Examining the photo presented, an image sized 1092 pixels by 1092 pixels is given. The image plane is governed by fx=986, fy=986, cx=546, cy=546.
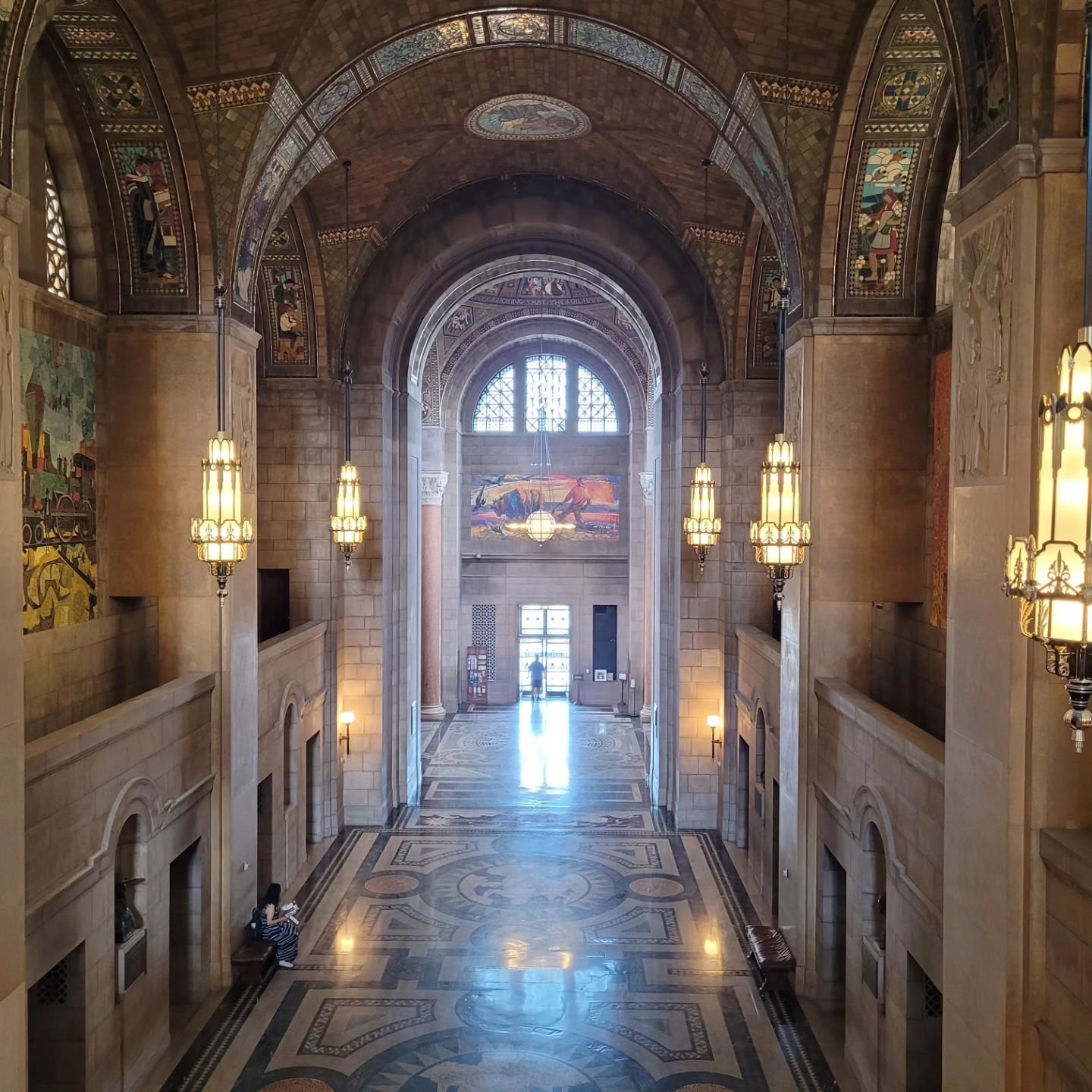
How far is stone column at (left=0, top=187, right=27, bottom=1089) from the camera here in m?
6.12

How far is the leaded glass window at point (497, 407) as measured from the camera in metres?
29.0

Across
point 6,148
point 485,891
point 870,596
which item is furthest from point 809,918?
point 6,148

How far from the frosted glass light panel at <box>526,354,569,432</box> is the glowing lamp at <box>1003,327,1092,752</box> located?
25655 mm

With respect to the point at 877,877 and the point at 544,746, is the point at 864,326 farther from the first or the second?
the point at 544,746

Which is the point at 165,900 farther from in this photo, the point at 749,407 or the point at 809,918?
the point at 749,407

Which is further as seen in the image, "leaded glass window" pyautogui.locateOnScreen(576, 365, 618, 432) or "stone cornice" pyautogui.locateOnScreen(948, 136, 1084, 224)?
"leaded glass window" pyautogui.locateOnScreen(576, 365, 618, 432)

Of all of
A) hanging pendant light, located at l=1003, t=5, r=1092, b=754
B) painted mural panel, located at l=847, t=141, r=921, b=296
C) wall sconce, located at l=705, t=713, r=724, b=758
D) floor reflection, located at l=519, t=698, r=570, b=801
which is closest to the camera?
hanging pendant light, located at l=1003, t=5, r=1092, b=754

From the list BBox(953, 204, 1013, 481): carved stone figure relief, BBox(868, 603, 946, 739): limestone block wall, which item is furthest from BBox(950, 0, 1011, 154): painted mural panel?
BBox(868, 603, 946, 739): limestone block wall

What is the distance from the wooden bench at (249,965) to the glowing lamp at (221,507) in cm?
497

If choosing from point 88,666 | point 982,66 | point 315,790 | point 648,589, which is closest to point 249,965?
point 88,666

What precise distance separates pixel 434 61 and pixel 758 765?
1011cm

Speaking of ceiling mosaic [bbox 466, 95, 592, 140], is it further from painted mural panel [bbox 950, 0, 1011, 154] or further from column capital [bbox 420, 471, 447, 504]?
column capital [bbox 420, 471, 447, 504]

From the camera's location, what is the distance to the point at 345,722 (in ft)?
54.3

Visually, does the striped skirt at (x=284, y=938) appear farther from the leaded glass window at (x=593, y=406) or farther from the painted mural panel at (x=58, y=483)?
the leaded glass window at (x=593, y=406)
